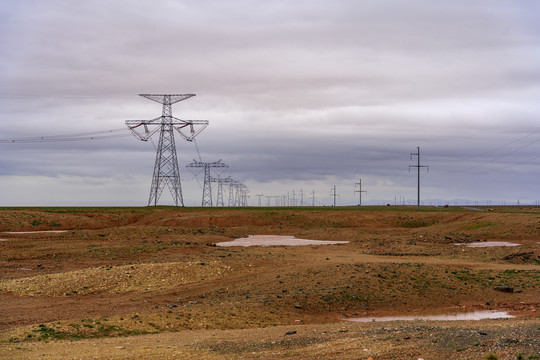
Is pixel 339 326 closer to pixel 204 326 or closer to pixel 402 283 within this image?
pixel 204 326

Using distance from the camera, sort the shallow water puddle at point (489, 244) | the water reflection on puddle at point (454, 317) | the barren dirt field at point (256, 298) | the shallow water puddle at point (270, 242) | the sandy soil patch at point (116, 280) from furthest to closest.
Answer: the shallow water puddle at point (270, 242)
the shallow water puddle at point (489, 244)
the sandy soil patch at point (116, 280)
the water reflection on puddle at point (454, 317)
the barren dirt field at point (256, 298)

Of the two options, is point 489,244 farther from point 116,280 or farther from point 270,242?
point 116,280

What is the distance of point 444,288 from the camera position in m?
30.5

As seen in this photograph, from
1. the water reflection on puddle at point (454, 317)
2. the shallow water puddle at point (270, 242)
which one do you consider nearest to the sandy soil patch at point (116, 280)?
the water reflection on puddle at point (454, 317)

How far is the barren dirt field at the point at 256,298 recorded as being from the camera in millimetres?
15375

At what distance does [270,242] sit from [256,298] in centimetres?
3130

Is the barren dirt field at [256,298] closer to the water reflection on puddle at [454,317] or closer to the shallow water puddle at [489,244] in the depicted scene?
the water reflection on puddle at [454,317]

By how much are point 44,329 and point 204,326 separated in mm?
5939

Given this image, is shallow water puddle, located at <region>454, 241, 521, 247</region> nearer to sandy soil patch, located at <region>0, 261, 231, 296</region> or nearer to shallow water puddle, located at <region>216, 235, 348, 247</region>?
shallow water puddle, located at <region>216, 235, 348, 247</region>

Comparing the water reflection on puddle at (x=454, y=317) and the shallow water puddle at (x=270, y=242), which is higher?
the shallow water puddle at (x=270, y=242)

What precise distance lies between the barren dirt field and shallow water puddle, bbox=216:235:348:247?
257cm

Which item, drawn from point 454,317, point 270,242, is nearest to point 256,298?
point 454,317

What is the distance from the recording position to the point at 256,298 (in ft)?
86.2

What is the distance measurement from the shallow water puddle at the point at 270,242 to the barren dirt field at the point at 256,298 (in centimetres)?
257
